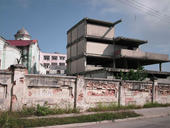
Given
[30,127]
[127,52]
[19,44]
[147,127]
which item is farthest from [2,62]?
[147,127]

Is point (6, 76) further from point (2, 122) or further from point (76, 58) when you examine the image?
point (76, 58)

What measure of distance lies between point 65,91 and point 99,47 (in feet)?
69.2

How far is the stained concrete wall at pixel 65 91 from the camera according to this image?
388 inches

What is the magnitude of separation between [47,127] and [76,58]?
2602 centimetres

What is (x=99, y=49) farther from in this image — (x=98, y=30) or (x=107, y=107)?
(x=107, y=107)

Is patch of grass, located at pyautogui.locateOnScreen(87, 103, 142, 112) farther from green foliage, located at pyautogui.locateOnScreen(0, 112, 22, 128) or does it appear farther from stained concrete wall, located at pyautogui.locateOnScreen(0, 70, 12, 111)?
green foliage, located at pyautogui.locateOnScreen(0, 112, 22, 128)

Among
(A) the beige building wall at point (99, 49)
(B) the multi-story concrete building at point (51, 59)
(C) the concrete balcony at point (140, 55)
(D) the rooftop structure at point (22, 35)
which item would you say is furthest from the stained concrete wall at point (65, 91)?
(B) the multi-story concrete building at point (51, 59)

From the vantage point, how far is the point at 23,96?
10.1 m

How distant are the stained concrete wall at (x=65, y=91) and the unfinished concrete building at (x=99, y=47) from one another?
587 inches

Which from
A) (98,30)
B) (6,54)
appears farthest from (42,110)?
(98,30)

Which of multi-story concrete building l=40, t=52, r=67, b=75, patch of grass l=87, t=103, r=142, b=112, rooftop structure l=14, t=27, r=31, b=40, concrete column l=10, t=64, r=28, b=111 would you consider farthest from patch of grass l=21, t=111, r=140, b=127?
multi-story concrete building l=40, t=52, r=67, b=75

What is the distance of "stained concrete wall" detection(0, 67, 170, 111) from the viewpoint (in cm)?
987

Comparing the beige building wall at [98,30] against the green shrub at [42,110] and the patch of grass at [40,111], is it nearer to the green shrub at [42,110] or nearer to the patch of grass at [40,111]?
the patch of grass at [40,111]

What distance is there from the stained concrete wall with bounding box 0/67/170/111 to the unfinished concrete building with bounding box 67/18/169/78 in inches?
587
